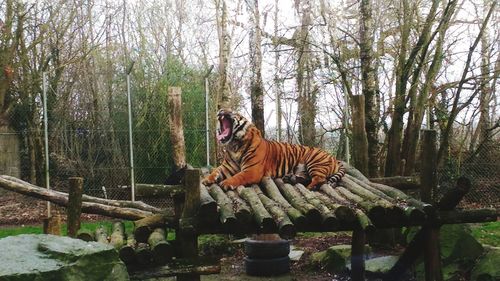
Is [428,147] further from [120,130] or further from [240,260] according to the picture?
[120,130]

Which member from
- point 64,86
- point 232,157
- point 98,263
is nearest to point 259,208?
point 232,157

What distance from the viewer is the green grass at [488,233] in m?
9.56

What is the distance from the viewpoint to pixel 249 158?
6.22m

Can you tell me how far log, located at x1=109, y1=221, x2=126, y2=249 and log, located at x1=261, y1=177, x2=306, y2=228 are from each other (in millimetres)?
1645

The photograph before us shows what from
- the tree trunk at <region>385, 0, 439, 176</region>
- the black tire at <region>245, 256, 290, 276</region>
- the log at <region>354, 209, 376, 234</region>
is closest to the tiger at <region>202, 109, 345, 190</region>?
the log at <region>354, 209, 376, 234</region>

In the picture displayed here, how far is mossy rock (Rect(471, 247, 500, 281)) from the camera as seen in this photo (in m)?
6.81

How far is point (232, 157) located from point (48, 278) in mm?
2665

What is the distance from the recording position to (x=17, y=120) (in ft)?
47.8

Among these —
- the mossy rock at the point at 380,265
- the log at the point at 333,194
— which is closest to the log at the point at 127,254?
the log at the point at 333,194

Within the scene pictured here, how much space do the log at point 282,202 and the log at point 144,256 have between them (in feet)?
4.50

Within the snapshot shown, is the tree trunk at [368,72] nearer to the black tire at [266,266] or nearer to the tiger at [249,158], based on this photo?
the black tire at [266,266]

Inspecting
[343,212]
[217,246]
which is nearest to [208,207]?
[343,212]

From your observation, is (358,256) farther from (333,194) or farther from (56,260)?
(56,260)

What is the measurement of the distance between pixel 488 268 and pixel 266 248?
9.68 feet
